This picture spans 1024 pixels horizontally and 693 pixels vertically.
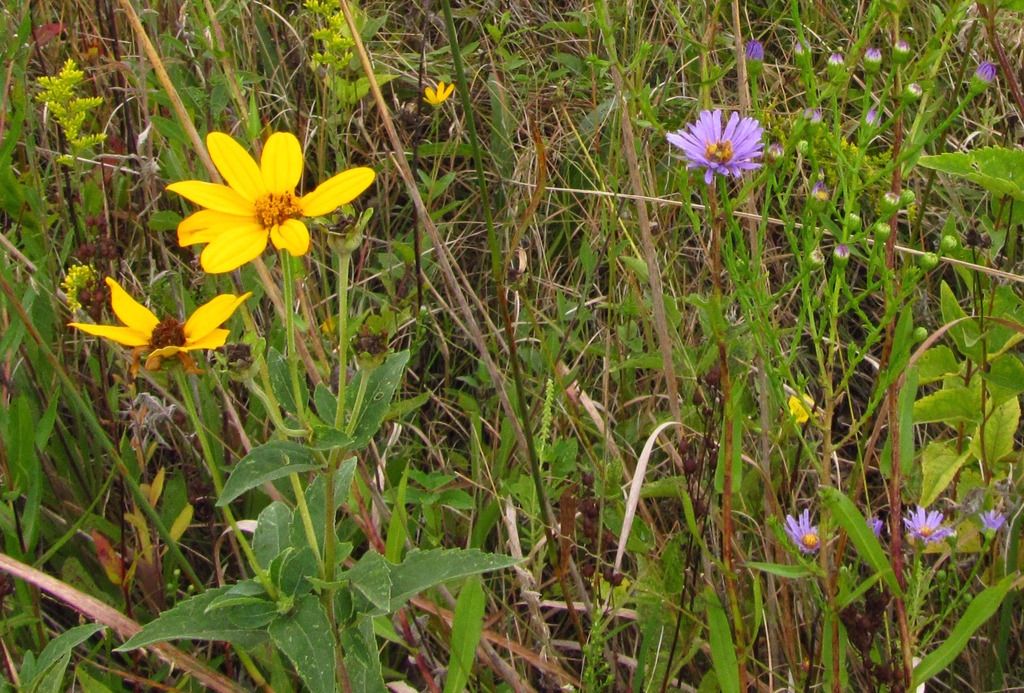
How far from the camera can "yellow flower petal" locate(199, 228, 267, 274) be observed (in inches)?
38.9

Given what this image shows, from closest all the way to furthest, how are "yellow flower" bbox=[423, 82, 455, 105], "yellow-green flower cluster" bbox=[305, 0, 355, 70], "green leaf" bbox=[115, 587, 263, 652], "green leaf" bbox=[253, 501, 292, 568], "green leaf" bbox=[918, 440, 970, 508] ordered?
"green leaf" bbox=[115, 587, 263, 652] < "green leaf" bbox=[253, 501, 292, 568] < "green leaf" bbox=[918, 440, 970, 508] < "yellow-green flower cluster" bbox=[305, 0, 355, 70] < "yellow flower" bbox=[423, 82, 455, 105]

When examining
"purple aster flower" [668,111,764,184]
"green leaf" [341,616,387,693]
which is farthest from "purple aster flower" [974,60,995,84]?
"green leaf" [341,616,387,693]

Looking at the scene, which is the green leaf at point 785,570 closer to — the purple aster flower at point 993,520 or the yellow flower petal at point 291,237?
the purple aster flower at point 993,520

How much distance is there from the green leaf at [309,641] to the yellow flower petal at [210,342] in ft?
0.94

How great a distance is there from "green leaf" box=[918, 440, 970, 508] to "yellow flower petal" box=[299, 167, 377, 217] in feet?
3.32

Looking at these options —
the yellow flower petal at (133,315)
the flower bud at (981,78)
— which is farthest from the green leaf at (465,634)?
the flower bud at (981,78)

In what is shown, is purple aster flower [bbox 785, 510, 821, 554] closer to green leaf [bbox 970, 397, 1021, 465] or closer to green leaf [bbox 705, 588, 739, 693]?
green leaf [bbox 705, 588, 739, 693]

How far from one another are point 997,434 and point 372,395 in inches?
41.2

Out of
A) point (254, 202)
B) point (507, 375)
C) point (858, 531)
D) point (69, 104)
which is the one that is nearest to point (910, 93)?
point (858, 531)

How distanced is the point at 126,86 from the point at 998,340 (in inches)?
72.7

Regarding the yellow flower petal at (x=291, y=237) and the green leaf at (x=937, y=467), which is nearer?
the yellow flower petal at (x=291, y=237)

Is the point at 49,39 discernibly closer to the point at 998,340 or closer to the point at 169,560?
the point at 169,560

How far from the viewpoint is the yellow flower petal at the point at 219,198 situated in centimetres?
106

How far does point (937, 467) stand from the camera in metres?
1.62
